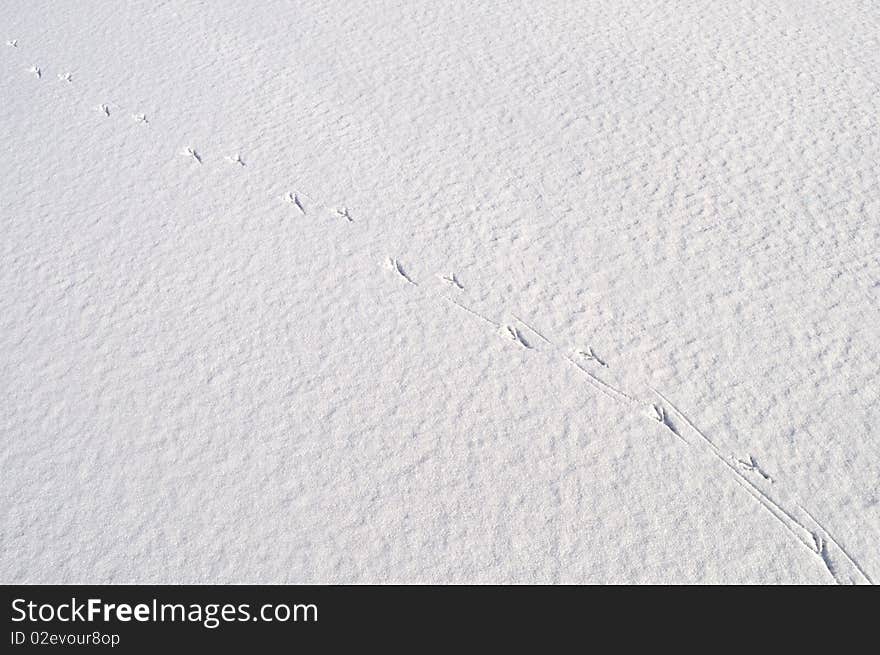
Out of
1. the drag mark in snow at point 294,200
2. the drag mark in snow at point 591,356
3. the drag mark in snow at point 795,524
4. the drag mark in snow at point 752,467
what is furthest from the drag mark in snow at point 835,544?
the drag mark in snow at point 294,200

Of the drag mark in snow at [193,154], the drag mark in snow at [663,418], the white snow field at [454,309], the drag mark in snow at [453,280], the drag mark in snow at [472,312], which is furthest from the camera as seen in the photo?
the drag mark in snow at [193,154]

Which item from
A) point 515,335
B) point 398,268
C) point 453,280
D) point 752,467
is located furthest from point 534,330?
point 752,467

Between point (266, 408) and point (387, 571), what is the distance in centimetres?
121

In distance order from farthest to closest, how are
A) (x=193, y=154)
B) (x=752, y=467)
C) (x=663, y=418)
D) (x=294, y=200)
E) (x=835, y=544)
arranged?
(x=193, y=154) → (x=294, y=200) → (x=663, y=418) → (x=752, y=467) → (x=835, y=544)

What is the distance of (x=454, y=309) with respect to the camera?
4258 mm

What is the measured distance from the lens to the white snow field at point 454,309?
318 cm

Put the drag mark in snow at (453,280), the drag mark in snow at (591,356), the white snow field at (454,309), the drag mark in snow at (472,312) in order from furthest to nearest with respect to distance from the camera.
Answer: the drag mark in snow at (453,280)
the drag mark in snow at (472,312)
the drag mark in snow at (591,356)
the white snow field at (454,309)

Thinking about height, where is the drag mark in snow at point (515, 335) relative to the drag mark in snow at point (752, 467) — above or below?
above

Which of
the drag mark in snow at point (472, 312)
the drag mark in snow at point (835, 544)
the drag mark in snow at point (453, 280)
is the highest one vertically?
the drag mark in snow at point (453, 280)

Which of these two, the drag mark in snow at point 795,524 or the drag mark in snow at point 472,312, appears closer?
the drag mark in snow at point 795,524

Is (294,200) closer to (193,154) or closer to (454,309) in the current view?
(193,154)

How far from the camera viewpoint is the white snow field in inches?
125

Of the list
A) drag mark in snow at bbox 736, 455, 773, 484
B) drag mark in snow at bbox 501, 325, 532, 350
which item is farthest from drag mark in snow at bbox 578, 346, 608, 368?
drag mark in snow at bbox 736, 455, 773, 484

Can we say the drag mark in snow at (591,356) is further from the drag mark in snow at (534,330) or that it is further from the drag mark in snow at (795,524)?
the drag mark in snow at (795,524)
